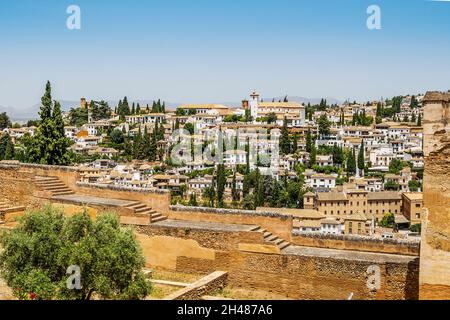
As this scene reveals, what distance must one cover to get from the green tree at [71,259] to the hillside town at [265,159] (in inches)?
1440

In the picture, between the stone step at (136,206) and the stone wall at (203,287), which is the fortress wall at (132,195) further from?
the stone wall at (203,287)

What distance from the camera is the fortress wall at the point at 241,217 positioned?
1075 centimetres

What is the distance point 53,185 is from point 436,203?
8.18 meters

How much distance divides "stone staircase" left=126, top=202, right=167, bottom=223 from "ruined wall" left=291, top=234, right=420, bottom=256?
2740 mm

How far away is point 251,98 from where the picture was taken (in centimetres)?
10238

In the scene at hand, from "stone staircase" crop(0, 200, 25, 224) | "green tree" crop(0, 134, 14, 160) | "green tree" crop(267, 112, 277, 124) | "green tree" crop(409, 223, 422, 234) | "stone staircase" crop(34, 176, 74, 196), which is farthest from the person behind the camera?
"green tree" crop(267, 112, 277, 124)

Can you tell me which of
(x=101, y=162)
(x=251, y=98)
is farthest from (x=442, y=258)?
(x=251, y=98)

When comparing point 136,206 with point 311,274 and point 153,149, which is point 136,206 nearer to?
point 311,274

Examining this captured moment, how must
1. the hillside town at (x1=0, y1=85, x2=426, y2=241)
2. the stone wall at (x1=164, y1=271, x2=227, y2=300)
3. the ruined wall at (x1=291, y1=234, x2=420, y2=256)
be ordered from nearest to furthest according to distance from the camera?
the stone wall at (x1=164, y1=271, x2=227, y2=300)
the ruined wall at (x1=291, y1=234, x2=420, y2=256)
the hillside town at (x1=0, y1=85, x2=426, y2=241)

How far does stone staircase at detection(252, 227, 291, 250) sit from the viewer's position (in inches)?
394

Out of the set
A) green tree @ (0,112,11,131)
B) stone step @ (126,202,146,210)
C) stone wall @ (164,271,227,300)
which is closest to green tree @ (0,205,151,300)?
stone wall @ (164,271,227,300)

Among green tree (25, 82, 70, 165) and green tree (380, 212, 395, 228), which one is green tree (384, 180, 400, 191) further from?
green tree (25, 82, 70, 165)

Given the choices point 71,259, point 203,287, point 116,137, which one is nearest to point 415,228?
point 116,137
